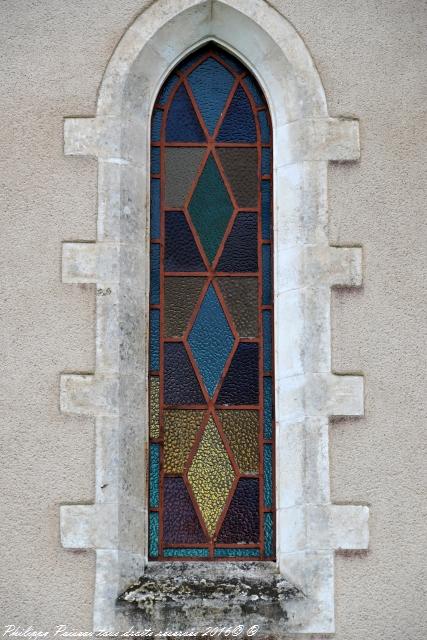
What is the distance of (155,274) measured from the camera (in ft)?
22.9

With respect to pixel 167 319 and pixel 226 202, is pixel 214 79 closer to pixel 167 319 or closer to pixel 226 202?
pixel 226 202

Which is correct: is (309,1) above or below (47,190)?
above

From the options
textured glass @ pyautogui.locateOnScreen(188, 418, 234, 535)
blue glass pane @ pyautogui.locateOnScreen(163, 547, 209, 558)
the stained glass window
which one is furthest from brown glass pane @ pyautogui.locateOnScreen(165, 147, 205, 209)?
blue glass pane @ pyautogui.locateOnScreen(163, 547, 209, 558)

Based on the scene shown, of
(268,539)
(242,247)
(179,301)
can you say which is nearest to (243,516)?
(268,539)

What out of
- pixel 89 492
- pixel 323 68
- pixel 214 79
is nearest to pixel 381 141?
pixel 323 68

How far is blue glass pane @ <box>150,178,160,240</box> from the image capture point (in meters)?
7.04

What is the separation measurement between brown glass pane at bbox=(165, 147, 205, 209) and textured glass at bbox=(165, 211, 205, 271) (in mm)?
80

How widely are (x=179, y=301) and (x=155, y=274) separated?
0.19 meters

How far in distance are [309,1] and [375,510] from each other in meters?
2.63

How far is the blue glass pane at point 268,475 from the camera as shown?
677 cm

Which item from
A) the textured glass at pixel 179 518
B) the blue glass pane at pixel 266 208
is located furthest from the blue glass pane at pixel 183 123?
the textured glass at pixel 179 518

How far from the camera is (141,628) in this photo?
6352mm

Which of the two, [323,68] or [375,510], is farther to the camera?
[323,68]

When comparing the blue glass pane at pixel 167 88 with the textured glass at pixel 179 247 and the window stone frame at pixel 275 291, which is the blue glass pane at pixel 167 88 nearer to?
the window stone frame at pixel 275 291
